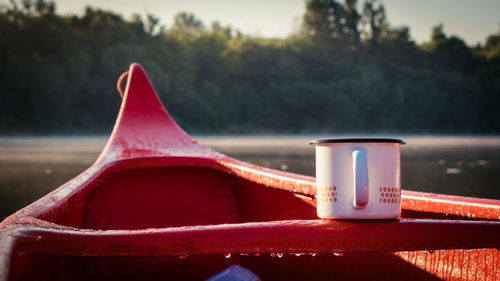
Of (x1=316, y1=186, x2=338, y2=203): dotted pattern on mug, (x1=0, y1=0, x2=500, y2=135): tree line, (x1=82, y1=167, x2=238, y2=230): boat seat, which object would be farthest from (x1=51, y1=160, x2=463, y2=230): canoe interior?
(x1=0, y1=0, x2=500, y2=135): tree line

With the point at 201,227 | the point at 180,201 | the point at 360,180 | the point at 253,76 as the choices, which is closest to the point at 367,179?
the point at 360,180

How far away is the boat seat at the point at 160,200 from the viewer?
1697mm

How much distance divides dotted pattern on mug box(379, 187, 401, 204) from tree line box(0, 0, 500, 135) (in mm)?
24614

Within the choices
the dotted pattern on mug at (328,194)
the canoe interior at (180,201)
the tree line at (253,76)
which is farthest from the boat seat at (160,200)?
the tree line at (253,76)

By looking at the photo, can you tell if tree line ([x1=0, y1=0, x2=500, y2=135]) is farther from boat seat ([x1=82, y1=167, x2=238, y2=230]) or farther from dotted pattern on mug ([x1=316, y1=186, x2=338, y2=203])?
dotted pattern on mug ([x1=316, y1=186, x2=338, y2=203])

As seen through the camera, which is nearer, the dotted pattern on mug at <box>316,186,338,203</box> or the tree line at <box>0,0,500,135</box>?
the dotted pattern on mug at <box>316,186,338,203</box>

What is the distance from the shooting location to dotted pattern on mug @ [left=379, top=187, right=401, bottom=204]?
722 millimetres

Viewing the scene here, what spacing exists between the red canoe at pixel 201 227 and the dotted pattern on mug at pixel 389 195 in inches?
1.2

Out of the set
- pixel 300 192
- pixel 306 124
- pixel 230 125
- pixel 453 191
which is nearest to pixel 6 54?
pixel 230 125

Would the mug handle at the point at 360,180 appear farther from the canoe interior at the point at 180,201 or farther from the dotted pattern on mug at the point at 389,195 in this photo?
the canoe interior at the point at 180,201

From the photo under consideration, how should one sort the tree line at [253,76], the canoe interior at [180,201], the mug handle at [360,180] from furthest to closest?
A: the tree line at [253,76] → the canoe interior at [180,201] → the mug handle at [360,180]

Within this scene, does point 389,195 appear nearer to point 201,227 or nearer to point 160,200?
point 201,227

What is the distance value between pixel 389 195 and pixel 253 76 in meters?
30.2

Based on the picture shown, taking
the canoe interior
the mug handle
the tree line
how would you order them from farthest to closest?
the tree line, the canoe interior, the mug handle
